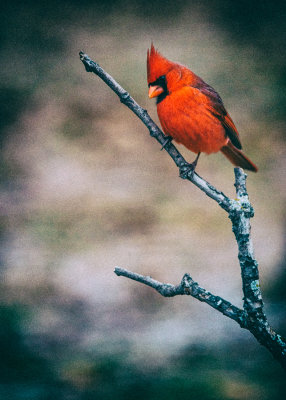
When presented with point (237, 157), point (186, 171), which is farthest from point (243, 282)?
point (237, 157)

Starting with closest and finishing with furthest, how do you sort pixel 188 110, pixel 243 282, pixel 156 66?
pixel 243 282
pixel 156 66
pixel 188 110

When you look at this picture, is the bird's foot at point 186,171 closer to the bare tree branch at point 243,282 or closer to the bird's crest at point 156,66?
the bare tree branch at point 243,282

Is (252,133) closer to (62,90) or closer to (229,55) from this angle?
(229,55)

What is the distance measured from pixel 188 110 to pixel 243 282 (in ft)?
1.66

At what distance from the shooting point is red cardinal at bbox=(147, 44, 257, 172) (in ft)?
3.61

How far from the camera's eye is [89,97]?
296cm

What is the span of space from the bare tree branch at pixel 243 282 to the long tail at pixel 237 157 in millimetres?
283

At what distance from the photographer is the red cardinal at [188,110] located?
3.61ft

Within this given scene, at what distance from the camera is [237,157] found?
1.28m

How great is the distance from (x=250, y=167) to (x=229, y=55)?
1661 millimetres

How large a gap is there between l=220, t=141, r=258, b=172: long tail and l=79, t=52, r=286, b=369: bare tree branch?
0.28 metres

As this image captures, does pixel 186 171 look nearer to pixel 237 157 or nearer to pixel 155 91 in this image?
pixel 155 91

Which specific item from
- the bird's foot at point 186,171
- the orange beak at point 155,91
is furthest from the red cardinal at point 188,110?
the bird's foot at point 186,171

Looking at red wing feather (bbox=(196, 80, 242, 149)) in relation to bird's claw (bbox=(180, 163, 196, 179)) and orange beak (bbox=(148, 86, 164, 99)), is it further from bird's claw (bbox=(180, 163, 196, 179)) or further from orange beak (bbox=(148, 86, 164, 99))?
bird's claw (bbox=(180, 163, 196, 179))
